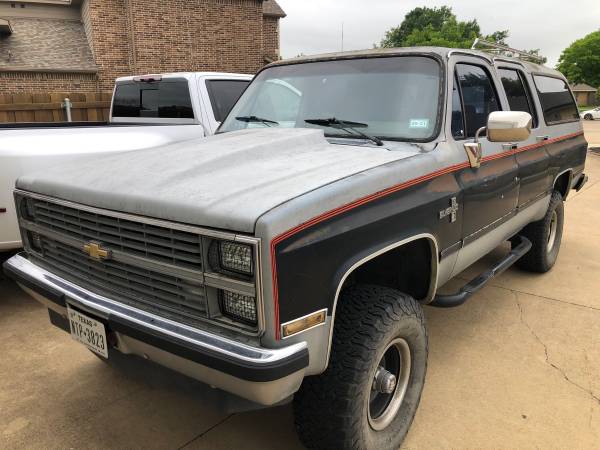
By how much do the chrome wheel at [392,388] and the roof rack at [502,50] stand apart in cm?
274

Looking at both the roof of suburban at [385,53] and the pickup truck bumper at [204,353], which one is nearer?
the pickup truck bumper at [204,353]

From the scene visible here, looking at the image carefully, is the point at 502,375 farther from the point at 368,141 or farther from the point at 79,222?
the point at 79,222

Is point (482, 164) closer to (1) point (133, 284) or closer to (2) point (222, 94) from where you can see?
(1) point (133, 284)

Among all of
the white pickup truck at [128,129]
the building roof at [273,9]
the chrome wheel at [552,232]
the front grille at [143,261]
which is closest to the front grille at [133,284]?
the front grille at [143,261]

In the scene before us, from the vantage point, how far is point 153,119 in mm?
6121

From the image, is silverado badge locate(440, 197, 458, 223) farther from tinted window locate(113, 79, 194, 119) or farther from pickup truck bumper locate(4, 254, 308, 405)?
tinted window locate(113, 79, 194, 119)

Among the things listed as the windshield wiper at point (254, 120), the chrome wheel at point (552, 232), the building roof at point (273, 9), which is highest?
the building roof at point (273, 9)

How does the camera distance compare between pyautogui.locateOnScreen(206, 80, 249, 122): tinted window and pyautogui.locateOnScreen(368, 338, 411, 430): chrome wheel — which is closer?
pyautogui.locateOnScreen(368, 338, 411, 430): chrome wheel

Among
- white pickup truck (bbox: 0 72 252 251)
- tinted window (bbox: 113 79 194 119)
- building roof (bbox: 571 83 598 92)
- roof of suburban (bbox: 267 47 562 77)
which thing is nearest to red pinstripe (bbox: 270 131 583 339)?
roof of suburban (bbox: 267 47 562 77)

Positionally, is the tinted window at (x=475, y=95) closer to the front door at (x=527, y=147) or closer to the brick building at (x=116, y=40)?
the front door at (x=527, y=147)

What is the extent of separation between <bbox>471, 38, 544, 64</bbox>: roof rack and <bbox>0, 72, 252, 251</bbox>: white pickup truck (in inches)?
102

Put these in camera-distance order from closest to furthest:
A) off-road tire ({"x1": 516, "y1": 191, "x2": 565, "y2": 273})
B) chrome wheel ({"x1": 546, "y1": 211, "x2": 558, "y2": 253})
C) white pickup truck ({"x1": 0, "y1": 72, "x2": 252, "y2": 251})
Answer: white pickup truck ({"x1": 0, "y1": 72, "x2": 252, "y2": 251}) → off-road tire ({"x1": 516, "y1": 191, "x2": 565, "y2": 273}) → chrome wheel ({"x1": 546, "y1": 211, "x2": 558, "y2": 253})

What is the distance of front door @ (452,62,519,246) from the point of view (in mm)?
3071

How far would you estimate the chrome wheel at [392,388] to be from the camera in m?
2.51
